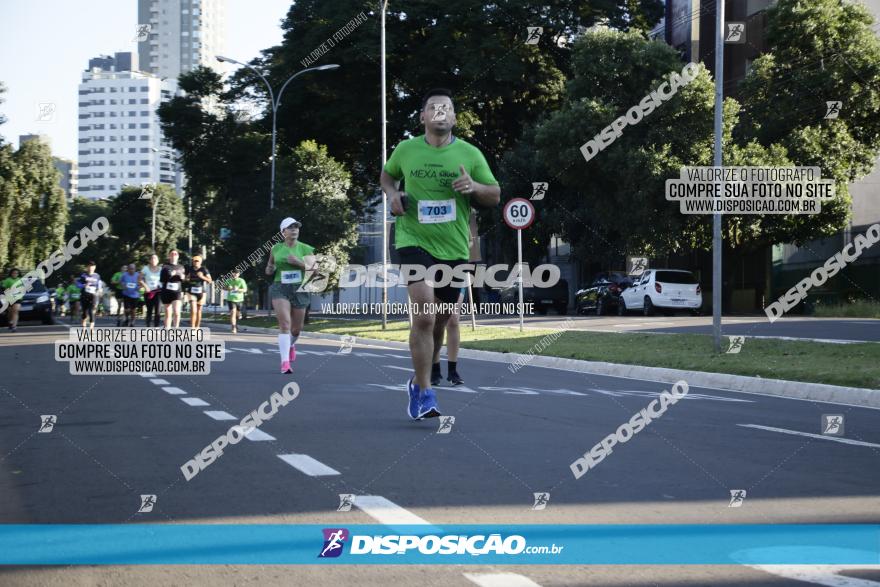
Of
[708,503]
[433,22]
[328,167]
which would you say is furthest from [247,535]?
[433,22]

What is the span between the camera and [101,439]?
802 cm

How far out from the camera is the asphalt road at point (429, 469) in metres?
4.21

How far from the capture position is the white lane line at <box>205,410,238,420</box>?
30.6 feet

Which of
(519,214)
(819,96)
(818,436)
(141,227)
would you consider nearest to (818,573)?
(818,436)

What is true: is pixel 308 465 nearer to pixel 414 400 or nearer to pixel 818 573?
pixel 414 400

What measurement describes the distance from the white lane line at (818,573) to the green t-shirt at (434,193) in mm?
4616

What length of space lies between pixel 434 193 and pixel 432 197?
3cm

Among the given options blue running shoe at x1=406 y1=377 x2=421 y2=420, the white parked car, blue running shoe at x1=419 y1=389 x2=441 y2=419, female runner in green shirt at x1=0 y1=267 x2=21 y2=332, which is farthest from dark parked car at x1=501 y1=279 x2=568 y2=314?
blue running shoe at x1=419 y1=389 x2=441 y2=419

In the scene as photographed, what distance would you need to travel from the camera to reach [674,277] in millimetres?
37531

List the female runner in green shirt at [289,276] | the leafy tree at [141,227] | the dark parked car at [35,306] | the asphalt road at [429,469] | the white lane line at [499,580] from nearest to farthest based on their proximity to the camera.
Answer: the white lane line at [499,580] < the asphalt road at [429,469] < the female runner in green shirt at [289,276] < the dark parked car at [35,306] < the leafy tree at [141,227]

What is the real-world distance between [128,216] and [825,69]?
68371 mm

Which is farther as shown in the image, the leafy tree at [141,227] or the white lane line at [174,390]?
the leafy tree at [141,227]

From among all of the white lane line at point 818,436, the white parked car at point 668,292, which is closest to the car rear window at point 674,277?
the white parked car at point 668,292

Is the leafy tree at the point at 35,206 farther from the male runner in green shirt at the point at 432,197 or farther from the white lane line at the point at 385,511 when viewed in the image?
the white lane line at the point at 385,511
